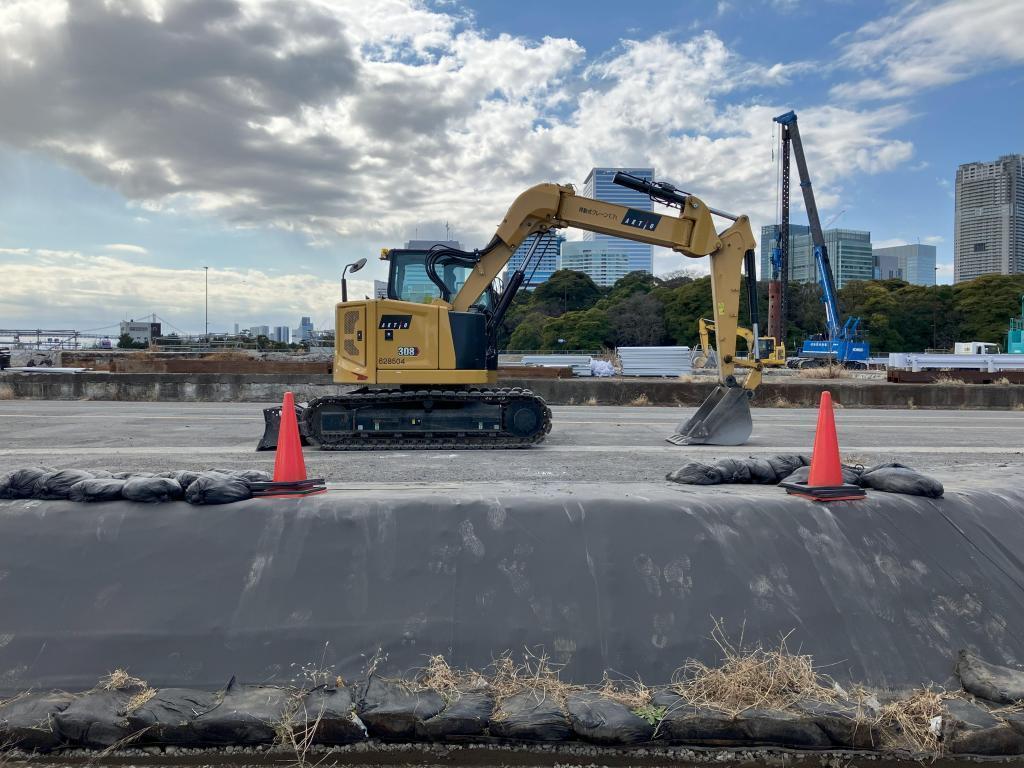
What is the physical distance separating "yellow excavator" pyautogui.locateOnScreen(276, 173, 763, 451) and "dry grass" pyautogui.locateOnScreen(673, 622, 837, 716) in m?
6.87

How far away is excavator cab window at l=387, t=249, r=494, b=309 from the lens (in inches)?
432

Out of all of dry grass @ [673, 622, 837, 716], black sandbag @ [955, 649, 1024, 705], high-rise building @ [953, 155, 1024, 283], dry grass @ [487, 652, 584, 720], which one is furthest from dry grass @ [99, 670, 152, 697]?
high-rise building @ [953, 155, 1024, 283]

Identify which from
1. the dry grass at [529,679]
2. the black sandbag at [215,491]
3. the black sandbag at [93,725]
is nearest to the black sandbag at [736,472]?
the dry grass at [529,679]

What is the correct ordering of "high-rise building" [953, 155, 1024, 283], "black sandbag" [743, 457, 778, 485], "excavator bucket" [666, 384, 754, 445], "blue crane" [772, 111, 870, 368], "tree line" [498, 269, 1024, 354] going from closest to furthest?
1. "black sandbag" [743, 457, 778, 485]
2. "excavator bucket" [666, 384, 754, 445]
3. "blue crane" [772, 111, 870, 368]
4. "tree line" [498, 269, 1024, 354]
5. "high-rise building" [953, 155, 1024, 283]

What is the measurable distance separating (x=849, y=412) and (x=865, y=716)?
643 inches

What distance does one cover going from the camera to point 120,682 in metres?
3.21

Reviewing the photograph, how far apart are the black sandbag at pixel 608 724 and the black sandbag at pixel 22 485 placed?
312 centimetres

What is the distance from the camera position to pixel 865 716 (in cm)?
306

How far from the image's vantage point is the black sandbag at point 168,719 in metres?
2.96

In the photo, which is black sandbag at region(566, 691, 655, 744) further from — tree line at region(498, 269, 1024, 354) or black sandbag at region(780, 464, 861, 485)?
tree line at region(498, 269, 1024, 354)

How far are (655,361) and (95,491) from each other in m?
30.1

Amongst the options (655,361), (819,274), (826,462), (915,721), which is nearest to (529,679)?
(915,721)

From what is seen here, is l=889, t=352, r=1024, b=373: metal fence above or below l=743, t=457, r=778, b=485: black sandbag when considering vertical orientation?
above

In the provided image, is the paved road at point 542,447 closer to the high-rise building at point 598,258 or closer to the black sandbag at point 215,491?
the black sandbag at point 215,491
